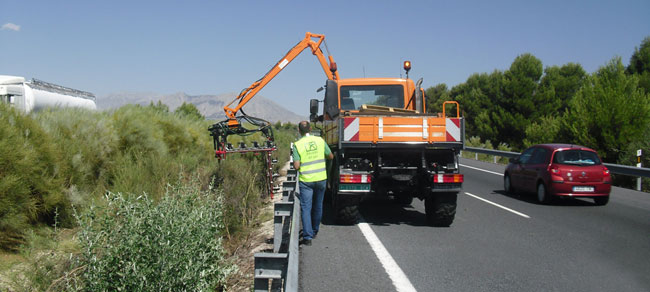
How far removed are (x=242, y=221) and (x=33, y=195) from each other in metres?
3.37

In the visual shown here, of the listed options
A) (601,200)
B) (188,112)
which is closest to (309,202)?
(601,200)

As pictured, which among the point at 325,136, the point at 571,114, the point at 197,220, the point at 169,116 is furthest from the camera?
the point at 571,114

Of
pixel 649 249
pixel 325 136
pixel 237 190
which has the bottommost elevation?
pixel 649 249

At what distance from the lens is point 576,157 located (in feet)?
40.2

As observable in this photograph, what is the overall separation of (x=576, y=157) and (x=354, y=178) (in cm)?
679

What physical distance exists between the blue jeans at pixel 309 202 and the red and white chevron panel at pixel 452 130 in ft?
8.77

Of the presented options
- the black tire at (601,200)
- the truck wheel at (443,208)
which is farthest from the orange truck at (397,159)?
the black tire at (601,200)

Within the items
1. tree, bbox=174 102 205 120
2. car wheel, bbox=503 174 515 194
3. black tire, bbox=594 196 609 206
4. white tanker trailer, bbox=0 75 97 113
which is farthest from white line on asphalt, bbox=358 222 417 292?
tree, bbox=174 102 205 120

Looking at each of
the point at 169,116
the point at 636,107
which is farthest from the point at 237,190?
the point at 636,107

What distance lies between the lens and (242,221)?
887 centimetres

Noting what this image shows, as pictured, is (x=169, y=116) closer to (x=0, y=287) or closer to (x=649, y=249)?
(x=0, y=287)

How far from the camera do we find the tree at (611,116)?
70.6 feet

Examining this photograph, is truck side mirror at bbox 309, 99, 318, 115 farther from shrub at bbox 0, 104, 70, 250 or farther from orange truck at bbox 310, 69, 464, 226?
shrub at bbox 0, 104, 70, 250

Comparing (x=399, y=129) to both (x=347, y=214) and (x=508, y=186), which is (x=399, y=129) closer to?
(x=347, y=214)
